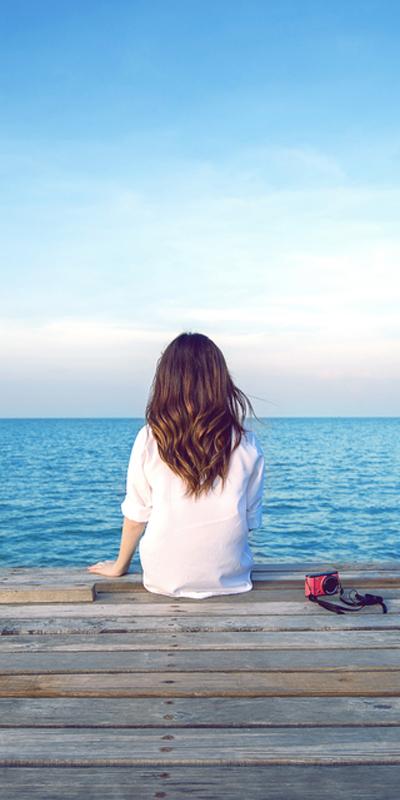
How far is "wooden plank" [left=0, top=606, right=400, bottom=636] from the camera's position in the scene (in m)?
3.30

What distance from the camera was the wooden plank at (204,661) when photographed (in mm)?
2797

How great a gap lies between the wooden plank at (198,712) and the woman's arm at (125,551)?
1.37m

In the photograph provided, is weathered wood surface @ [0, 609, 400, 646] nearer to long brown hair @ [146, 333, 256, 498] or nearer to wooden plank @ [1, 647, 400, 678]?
wooden plank @ [1, 647, 400, 678]

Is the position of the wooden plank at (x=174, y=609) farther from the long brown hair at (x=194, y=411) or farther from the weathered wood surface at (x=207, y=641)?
the long brown hair at (x=194, y=411)

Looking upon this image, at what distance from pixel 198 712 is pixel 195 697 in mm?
131

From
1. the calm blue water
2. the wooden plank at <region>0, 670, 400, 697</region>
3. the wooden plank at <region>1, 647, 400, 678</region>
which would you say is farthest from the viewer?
the calm blue water

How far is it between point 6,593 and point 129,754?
1.93 m

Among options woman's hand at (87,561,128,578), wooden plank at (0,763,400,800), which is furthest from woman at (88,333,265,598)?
wooden plank at (0,763,400,800)

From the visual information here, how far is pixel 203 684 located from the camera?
8.60ft

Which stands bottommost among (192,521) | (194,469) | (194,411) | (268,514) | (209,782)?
(268,514)

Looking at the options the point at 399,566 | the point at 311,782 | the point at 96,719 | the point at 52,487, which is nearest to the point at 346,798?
the point at 311,782

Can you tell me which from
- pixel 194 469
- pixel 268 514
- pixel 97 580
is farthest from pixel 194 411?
pixel 268 514

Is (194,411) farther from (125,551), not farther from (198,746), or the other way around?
(198,746)

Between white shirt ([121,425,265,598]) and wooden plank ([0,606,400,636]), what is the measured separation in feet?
0.88
